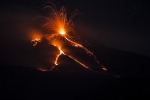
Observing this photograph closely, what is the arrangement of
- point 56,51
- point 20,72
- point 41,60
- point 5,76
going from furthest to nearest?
point 56,51
point 41,60
point 20,72
point 5,76

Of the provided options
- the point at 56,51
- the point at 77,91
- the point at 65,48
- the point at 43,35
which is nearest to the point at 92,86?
the point at 77,91

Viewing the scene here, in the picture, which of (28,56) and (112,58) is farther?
(112,58)

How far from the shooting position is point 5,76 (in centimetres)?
4084

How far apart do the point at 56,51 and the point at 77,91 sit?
964 inches

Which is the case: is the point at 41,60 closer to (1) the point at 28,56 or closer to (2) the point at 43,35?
(1) the point at 28,56

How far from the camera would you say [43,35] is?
6994 cm

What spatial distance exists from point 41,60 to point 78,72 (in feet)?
35.2

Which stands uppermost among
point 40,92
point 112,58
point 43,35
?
point 43,35

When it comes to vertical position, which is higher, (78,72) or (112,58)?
(112,58)

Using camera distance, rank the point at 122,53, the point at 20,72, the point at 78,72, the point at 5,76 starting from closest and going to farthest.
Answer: the point at 5,76 → the point at 20,72 → the point at 78,72 → the point at 122,53

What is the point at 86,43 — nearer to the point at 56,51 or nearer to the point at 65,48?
the point at 65,48

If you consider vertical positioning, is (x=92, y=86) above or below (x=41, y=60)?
below

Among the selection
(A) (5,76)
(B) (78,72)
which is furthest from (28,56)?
(A) (5,76)

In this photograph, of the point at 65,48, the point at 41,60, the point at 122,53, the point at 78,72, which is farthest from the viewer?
the point at 122,53
